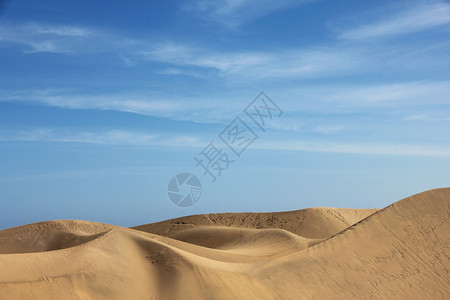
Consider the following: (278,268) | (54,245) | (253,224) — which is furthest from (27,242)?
(253,224)

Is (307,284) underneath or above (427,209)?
underneath

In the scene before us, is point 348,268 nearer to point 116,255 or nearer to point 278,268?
point 278,268

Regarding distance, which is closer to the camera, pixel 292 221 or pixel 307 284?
pixel 307 284

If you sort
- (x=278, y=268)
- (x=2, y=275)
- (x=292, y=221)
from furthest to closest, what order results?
(x=292, y=221) < (x=278, y=268) < (x=2, y=275)

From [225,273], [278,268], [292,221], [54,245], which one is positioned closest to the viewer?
[225,273]

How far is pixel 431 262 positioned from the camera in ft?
48.3

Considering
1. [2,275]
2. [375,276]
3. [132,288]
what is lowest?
[375,276]

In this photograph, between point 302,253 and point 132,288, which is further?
point 302,253

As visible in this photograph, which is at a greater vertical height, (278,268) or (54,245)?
(54,245)

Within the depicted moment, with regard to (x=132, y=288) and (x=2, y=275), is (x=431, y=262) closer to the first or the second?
(x=132, y=288)

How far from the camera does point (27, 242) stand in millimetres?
20859

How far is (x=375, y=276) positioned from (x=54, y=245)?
13461 mm

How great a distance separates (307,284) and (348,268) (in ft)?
5.10

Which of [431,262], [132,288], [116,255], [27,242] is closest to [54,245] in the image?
[27,242]
